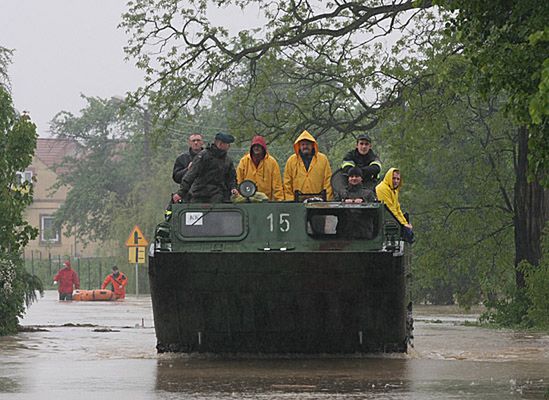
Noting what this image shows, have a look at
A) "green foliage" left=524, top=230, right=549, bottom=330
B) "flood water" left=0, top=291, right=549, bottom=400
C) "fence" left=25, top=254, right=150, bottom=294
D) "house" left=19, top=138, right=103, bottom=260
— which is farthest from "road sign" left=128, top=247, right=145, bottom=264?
"house" left=19, top=138, right=103, bottom=260

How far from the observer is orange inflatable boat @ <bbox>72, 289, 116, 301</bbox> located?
52.1m

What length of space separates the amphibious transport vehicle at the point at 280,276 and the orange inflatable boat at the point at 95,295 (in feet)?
111

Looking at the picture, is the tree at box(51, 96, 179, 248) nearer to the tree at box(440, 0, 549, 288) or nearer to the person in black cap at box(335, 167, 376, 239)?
the person in black cap at box(335, 167, 376, 239)

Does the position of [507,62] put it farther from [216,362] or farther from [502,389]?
[216,362]

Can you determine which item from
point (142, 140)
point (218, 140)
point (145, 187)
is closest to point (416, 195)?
point (218, 140)

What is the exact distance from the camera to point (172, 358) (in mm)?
18672

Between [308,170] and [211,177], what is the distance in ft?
4.52

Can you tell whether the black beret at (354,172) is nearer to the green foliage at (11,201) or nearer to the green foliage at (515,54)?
the green foliage at (515,54)

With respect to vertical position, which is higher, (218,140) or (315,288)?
(218,140)

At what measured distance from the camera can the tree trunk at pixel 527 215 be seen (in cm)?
2955

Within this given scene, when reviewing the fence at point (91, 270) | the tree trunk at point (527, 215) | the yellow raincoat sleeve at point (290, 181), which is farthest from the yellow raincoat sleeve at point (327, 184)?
the fence at point (91, 270)

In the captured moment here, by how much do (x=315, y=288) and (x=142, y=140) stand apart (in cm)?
6873

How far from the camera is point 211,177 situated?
61.4ft

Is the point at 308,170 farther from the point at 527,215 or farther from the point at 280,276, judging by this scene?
the point at 527,215
